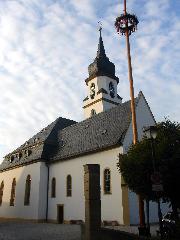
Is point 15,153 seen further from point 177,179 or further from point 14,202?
point 177,179

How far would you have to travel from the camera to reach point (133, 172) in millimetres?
17875

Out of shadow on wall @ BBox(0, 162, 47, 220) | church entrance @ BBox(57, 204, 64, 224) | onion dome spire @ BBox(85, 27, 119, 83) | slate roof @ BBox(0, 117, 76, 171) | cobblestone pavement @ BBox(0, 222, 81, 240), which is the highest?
onion dome spire @ BBox(85, 27, 119, 83)

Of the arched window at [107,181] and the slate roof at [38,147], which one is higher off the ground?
the slate roof at [38,147]

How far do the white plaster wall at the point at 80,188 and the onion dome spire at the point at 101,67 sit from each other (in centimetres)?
1856

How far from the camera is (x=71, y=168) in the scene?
3238 centimetres

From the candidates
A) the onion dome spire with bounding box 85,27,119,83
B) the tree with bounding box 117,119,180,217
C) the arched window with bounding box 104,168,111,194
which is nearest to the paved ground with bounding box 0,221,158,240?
the tree with bounding box 117,119,180,217

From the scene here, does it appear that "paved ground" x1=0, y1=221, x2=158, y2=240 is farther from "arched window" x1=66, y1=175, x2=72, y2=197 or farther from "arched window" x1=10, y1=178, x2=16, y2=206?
"arched window" x1=10, y1=178, x2=16, y2=206

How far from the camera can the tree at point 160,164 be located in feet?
54.7

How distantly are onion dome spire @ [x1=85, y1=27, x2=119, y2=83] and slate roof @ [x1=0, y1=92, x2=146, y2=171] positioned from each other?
8.79 metres

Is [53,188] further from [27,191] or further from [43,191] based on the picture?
[27,191]

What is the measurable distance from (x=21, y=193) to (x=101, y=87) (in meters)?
20.0

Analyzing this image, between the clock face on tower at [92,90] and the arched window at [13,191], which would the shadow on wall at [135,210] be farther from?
the clock face on tower at [92,90]

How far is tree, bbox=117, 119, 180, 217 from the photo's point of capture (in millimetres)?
16672

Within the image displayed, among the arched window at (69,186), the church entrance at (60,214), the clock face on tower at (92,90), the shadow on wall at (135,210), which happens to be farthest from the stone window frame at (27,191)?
the clock face on tower at (92,90)
